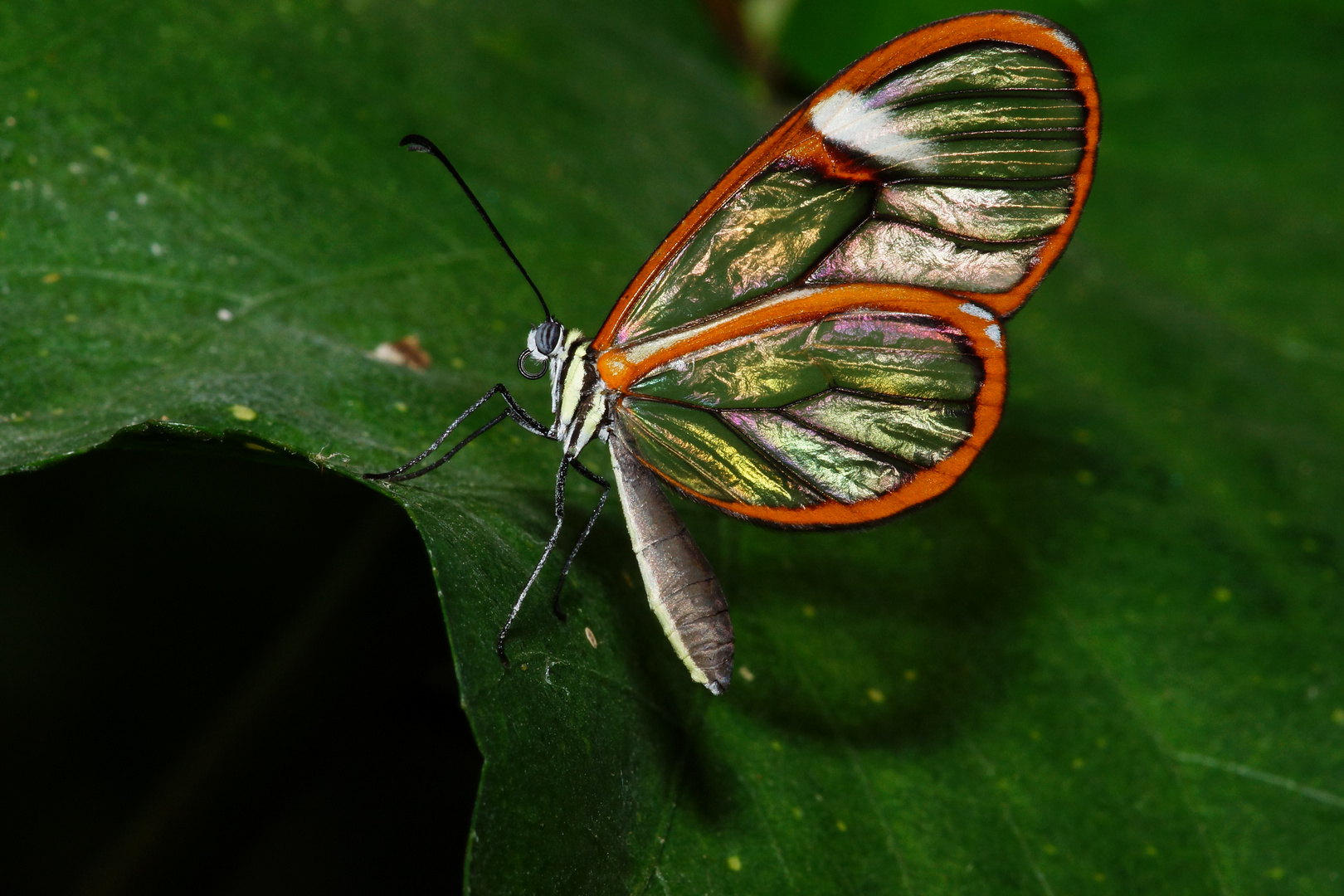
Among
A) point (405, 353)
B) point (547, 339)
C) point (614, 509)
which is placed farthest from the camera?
point (614, 509)

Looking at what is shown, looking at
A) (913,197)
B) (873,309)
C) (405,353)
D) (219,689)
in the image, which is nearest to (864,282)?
(873,309)

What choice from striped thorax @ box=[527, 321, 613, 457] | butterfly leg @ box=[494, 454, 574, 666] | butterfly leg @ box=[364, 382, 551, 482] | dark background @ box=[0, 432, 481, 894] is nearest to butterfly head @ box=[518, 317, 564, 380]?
striped thorax @ box=[527, 321, 613, 457]

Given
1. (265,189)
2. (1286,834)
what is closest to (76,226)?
(265,189)

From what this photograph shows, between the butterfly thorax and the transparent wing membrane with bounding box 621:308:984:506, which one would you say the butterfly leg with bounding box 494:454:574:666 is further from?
the transparent wing membrane with bounding box 621:308:984:506

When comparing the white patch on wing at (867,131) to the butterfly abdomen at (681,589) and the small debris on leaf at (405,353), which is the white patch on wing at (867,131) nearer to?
the butterfly abdomen at (681,589)

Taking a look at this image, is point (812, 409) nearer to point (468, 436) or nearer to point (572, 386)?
point (572, 386)

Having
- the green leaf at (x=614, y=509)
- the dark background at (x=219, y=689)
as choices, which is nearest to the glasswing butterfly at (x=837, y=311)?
the green leaf at (x=614, y=509)
